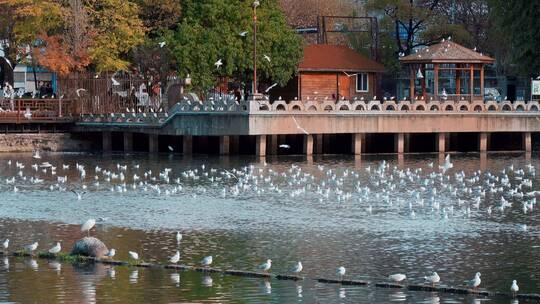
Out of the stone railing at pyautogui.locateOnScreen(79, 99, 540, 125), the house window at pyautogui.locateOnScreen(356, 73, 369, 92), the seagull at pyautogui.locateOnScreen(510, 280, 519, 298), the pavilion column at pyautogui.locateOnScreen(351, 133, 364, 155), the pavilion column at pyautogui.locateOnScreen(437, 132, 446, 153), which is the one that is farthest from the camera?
the house window at pyautogui.locateOnScreen(356, 73, 369, 92)

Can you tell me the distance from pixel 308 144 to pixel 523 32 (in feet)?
49.5

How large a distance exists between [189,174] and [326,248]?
23.4m

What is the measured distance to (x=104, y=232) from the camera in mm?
39688

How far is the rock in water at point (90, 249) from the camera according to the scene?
33.5 metres

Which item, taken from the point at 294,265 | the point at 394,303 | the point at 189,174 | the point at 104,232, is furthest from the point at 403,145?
the point at 394,303

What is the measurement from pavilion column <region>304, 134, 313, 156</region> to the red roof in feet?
45.0

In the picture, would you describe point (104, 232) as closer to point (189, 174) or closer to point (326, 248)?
point (326, 248)

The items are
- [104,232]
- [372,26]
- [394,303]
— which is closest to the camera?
[394,303]

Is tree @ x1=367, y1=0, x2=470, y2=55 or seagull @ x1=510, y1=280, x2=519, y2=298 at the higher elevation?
tree @ x1=367, y1=0, x2=470, y2=55

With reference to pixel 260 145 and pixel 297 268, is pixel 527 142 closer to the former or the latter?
pixel 260 145

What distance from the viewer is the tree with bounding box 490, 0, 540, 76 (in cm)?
6206

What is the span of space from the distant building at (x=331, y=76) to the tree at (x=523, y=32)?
73.9 feet

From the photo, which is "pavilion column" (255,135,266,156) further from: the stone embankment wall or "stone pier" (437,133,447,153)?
the stone embankment wall

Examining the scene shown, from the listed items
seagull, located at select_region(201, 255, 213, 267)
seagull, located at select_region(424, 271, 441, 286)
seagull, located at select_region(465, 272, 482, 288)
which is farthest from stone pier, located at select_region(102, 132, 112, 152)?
seagull, located at select_region(465, 272, 482, 288)
